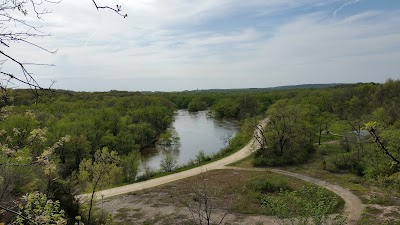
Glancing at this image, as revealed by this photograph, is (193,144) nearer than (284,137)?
No

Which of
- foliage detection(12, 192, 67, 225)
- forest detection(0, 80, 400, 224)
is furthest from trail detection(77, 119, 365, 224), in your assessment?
foliage detection(12, 192, 67, 225)

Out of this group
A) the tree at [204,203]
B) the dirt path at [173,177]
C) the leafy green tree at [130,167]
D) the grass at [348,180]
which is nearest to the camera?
the grass at [348,180]

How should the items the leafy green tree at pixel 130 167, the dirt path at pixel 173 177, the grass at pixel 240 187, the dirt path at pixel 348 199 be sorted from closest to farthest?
the dirt path at pixel 348 199
the grass at pixel 240 187
the dirt path at pixel 173 177
the leafy green tree at pixel 130 167

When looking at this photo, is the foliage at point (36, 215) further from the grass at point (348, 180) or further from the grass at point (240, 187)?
the grass at point (240, 187)

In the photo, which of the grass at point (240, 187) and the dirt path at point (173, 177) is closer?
the grass at point (240, 187)

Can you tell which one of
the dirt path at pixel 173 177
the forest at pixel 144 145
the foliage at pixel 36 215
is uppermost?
the foliage at pixel 36 215

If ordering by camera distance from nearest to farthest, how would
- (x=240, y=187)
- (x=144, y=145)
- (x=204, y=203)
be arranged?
1. (x=204, y=203)
2. (x=240, y=187)
3. (x=144, y=145)

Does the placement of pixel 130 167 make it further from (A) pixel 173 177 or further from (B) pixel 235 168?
(B) pixel 235 168

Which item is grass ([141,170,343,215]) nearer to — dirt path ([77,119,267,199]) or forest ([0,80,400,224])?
dirt path ([77,119,267,199])

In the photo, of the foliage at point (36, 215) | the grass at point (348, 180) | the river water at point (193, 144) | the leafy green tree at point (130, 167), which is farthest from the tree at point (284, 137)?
the foliage at point (36, 215)

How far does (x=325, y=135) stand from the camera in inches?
2307

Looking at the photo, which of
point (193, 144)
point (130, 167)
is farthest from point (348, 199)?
point (193, 144)

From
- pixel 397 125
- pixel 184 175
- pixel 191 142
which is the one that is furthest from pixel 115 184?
pixel 397 125

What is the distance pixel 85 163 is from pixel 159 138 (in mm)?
29010
